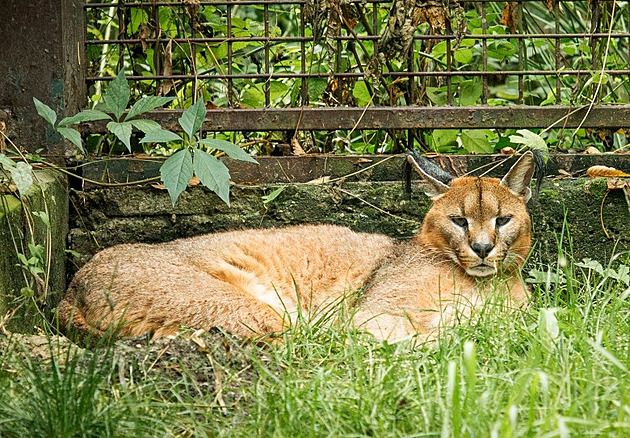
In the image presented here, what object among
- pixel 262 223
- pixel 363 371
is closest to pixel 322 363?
pixel 363 371

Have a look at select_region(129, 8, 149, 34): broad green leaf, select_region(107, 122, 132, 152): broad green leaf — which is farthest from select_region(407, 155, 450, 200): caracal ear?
select_region(129, 8, 149, 34): broad green leaf

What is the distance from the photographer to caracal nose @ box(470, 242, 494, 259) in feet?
16.8

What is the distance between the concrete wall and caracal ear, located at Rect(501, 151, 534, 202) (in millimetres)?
2516

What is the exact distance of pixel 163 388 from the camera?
12.0 ft

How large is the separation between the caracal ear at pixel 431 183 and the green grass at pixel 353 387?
4.28 feet

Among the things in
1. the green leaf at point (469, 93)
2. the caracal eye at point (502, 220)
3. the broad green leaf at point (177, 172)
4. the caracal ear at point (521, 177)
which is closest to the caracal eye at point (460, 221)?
the caracal eye at point (502, 220)

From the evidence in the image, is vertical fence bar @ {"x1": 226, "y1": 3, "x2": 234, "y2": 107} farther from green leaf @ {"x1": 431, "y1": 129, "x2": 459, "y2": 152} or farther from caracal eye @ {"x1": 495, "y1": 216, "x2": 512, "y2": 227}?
caracal eye @ {"x1": 495, "y1": 216, "x2": 512, "y2": 227}

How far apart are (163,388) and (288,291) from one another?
193 centimetres

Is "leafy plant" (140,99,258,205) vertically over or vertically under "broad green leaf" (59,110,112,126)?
under

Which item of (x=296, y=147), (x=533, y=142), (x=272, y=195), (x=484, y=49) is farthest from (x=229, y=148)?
(x=484, y=49)

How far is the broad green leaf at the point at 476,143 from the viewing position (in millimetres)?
6168

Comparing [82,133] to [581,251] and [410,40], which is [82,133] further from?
[581,251]

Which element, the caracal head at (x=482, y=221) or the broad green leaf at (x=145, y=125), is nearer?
the broad green leaf at (x=145, y=125)

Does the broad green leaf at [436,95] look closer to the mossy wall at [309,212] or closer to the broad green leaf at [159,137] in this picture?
the mossy wall at [309,212]
